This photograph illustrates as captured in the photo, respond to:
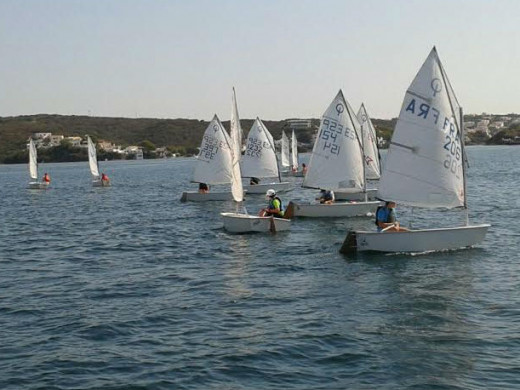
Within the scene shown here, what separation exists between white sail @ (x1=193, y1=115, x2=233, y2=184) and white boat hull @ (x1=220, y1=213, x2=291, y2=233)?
60.5 ft

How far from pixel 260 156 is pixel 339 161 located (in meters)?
18.4

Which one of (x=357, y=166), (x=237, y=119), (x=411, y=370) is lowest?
(x=411, y=370)

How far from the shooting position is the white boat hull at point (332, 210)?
128 ft

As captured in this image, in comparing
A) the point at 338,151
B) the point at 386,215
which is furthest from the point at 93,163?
the point at 386,215

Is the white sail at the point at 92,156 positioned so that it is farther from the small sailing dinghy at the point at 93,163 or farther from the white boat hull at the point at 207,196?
the white boat hull at the point at 207,196

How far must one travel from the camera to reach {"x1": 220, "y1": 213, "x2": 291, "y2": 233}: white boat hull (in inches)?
1305

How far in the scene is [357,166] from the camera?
1544 inches

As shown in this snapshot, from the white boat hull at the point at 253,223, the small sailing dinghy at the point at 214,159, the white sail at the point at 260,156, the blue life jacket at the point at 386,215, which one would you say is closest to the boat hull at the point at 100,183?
the white sail at the point at 260,156

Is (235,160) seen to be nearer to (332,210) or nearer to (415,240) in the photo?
(332,210)

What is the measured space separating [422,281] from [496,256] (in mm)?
5324

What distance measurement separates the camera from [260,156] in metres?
56.8

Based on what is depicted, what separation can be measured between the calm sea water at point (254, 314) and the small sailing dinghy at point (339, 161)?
5.03 meters

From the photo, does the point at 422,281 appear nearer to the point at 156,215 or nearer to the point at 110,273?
the point at 110,273

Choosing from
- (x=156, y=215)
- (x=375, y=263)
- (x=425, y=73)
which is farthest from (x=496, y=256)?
(x=156, y=215)
